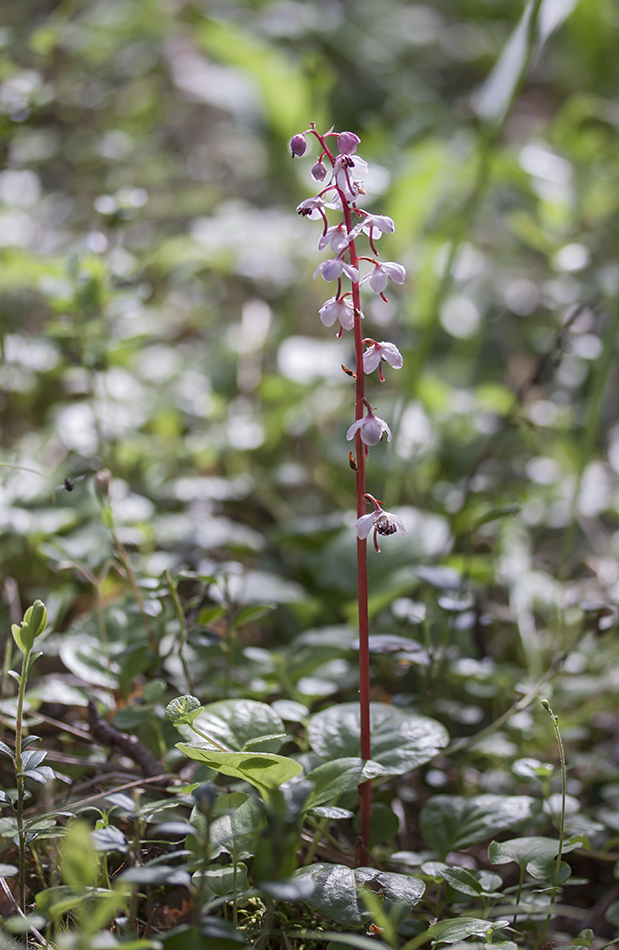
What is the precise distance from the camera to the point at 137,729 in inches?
36.4

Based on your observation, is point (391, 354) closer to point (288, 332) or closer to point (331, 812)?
point (331, 812)

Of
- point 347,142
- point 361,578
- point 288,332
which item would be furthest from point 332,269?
point 288,332

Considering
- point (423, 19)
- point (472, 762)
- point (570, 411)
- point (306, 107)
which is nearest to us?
point (472, 762)

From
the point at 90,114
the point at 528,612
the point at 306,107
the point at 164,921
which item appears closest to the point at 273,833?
the point at 164,921

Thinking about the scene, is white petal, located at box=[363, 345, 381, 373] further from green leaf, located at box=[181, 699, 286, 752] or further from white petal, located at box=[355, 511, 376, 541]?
green leaf, located at box=[181, 699, 286, 752]

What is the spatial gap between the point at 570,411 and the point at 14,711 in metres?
1.28

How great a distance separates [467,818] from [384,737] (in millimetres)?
138

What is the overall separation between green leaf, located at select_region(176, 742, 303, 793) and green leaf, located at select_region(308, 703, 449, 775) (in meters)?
0.11

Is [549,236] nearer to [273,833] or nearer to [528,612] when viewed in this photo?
[528,612]

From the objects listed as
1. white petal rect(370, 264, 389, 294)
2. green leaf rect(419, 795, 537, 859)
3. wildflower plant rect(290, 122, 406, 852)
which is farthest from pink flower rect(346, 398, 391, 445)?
green leaf rect(419, 795, 537, 859)

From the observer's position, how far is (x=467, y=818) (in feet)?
2.70

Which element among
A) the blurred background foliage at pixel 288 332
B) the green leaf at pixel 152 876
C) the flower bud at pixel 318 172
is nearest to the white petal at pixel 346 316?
the flower bud at pixel 318 172

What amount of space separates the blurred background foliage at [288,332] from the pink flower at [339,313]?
324mm

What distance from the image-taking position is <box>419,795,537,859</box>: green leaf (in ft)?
2.58
